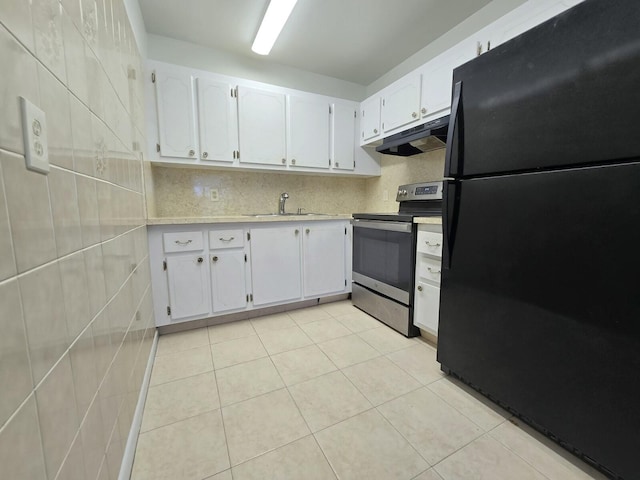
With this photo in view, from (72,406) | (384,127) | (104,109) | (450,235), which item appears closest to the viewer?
(72,406)

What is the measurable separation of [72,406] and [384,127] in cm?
272

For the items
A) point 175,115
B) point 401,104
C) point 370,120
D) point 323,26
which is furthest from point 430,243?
point 175,115

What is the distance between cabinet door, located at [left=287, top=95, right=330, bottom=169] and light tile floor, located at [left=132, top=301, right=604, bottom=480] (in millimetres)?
1758

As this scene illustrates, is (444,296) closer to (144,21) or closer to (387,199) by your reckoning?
(387,199)

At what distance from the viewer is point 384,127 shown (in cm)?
257

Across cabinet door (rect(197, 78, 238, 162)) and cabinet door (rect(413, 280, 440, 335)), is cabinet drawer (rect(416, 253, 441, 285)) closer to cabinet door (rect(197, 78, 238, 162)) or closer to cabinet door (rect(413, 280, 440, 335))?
cabinet door (rect(413, 280, 440, 335))

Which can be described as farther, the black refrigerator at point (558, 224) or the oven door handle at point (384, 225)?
the oven door handle at point (384, 225)

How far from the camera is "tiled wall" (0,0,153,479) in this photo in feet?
1.42

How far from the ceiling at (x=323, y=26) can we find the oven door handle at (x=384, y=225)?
5.26ft

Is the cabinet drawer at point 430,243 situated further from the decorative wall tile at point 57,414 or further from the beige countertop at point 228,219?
the decorative wall tile at point 57,414

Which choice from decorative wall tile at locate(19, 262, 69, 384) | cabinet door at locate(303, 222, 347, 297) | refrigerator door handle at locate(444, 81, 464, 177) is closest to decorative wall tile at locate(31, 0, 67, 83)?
decorative wall tile at locate(19, 262, 69, 384)

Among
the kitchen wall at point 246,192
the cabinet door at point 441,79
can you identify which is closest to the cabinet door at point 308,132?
the kitchen wall at point 246,192

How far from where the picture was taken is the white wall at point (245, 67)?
2.31 m

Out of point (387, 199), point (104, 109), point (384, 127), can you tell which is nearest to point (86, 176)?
point (104, 109)
